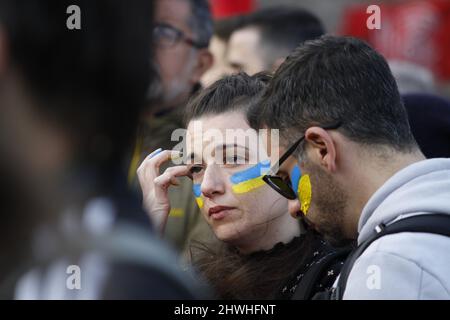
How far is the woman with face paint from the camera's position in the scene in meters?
2.79

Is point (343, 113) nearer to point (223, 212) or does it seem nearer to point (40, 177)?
point (223, 212)

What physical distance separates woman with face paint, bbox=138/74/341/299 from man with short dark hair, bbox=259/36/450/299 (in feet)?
0.91

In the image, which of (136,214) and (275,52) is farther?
(275,52)

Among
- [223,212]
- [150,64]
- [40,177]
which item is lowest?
[223,212]

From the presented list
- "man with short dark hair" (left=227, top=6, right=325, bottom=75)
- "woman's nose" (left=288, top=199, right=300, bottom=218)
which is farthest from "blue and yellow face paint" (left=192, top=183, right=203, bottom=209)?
"man with short dark hair" (left=227, top=6, right=325, bottom=75)

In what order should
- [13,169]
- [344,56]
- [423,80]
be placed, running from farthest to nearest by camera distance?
1. [423,80]
2. [344,56]
3. [13,169]

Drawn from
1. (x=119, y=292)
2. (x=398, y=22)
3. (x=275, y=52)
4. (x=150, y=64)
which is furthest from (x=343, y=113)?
(x=398, y=22)

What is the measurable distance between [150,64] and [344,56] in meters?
1.22

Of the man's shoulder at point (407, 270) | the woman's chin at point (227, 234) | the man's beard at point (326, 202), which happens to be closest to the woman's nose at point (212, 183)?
the woman's chin at point (227, 234)

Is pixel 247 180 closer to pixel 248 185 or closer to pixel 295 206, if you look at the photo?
pixel 248 185

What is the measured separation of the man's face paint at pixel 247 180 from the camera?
2904 millimetres

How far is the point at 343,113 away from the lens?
7.73 ft

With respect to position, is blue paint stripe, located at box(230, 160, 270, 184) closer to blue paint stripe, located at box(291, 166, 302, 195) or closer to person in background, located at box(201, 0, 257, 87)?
blue paint stripe, located at box(291, 166, 302, 195)

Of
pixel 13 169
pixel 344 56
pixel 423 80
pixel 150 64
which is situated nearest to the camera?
pixel 13 169
